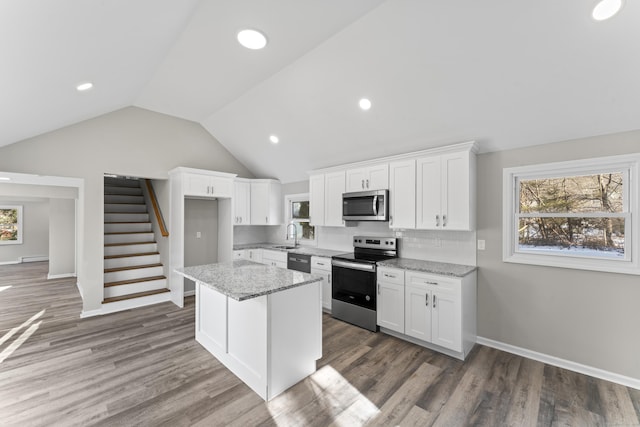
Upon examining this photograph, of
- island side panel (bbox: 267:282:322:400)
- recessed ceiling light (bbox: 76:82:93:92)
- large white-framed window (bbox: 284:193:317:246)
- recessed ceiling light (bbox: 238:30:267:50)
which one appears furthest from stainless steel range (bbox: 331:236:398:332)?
recessed ceiling light (bbox: 76:82:93:92)

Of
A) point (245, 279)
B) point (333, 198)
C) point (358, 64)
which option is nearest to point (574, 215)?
point (358, 64)

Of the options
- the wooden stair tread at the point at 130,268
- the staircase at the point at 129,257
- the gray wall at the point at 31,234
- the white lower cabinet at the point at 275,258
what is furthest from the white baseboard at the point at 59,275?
the white lower cabinet at the point at 275,258

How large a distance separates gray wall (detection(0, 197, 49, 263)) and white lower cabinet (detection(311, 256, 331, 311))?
29.4ft

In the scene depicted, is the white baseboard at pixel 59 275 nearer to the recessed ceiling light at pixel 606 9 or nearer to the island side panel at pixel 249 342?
the island side panel at pixel 249 342

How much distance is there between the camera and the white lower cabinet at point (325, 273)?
4.11m

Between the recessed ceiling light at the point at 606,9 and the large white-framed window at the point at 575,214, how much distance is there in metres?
1.29

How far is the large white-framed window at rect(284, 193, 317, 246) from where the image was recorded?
5.37 m

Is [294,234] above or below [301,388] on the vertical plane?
above

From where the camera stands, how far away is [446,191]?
3.16 meters

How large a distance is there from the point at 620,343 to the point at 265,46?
429cm

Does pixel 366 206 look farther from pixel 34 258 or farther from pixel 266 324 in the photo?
pixel 34 258

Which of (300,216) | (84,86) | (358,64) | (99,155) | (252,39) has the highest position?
(252,39)

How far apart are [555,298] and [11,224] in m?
12.9

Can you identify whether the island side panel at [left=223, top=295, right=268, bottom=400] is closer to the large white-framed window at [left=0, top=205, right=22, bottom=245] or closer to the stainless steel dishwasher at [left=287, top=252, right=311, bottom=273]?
the stainless steel dishwasher at [left=287, top=252, right=311, bottom=273]
